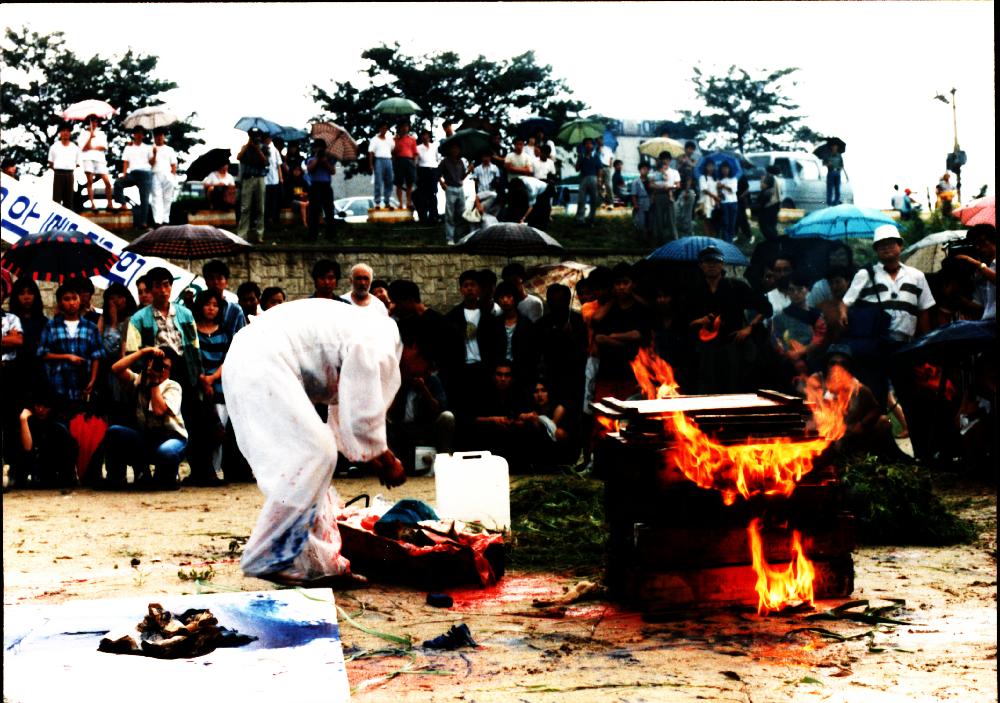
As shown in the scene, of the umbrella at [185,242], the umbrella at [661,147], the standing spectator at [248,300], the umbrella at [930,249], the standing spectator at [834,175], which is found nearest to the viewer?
the standing spectator at [248,300]

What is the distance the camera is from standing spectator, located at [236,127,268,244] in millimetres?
18438

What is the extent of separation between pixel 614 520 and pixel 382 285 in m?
6.13

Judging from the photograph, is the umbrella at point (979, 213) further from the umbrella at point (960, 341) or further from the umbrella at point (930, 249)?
the umbrella at point (960, 341)

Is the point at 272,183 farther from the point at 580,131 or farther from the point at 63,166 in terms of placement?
the point at 580,131

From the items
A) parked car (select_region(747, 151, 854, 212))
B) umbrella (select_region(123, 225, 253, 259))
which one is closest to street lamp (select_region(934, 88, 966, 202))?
parked car (select_region(747, 151, 854, 212))

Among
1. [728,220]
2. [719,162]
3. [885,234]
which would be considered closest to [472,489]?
[885,234]

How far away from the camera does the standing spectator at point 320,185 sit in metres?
20.4

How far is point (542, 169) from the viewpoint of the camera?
848 inches

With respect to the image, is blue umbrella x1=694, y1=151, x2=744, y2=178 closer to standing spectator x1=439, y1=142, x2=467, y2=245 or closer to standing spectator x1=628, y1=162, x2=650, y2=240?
standing spectator x1=628, y1=162, x2=650, y2=240

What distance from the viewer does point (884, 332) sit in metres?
11.1

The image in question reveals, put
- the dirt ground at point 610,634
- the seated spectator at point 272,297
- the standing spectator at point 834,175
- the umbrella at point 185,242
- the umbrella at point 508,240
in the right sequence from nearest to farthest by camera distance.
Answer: the dirt ground at point 610,634
the seated spectator at point 272,297
the umbrella at point 185,242
the umbrella at point 508,240
the standing spectator at point 834,175

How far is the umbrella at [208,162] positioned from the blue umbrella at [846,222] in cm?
1011

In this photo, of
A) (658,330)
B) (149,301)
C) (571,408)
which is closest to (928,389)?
(658,330)

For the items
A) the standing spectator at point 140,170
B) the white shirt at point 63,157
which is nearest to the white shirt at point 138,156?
the standing spectator at point 140,170
